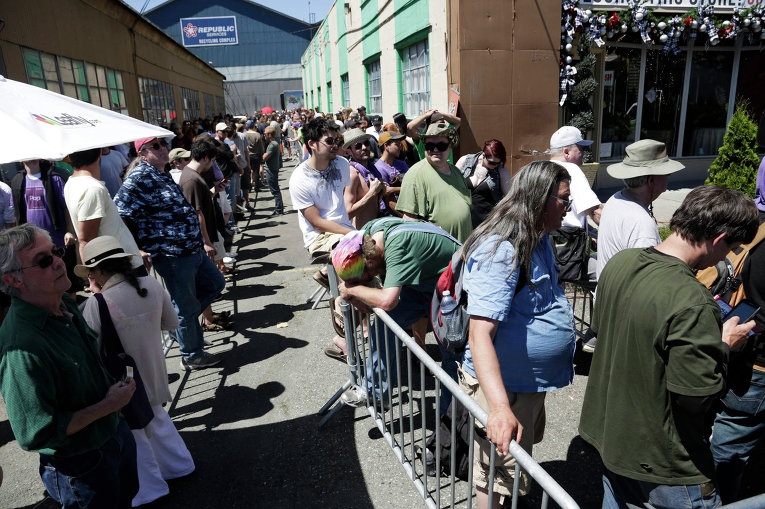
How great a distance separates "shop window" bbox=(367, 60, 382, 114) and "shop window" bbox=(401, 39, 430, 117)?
112 inches

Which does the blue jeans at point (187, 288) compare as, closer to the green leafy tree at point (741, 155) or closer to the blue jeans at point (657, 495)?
the blue jeans at point (657, 495)

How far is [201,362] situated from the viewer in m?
4.61

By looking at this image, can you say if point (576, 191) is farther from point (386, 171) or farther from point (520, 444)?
point (386, 171)

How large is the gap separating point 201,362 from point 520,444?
3.23 meters

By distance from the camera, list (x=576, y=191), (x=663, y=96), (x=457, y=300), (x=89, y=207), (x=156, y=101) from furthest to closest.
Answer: (x=156, y=101) → (x=663, y=96) → (x=576, y=191) → (x=89, y=207) → (x=457, y=300)

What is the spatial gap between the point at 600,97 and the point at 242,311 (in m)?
8.52

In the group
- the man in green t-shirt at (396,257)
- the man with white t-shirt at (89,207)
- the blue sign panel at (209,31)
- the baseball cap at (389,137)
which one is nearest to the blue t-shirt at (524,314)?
the man in green t-shirt at (396,257)

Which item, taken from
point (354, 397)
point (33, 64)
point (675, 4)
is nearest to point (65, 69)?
point (33, 64)

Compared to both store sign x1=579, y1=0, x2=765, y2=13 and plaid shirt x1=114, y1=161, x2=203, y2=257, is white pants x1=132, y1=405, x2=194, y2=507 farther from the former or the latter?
store sign x1=579, y1=0, x2=765, y2=13

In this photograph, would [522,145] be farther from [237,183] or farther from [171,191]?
[171,191]

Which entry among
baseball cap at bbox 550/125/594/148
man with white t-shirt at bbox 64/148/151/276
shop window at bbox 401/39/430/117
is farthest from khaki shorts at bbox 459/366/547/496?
shop window at bbox 401/39/430/117

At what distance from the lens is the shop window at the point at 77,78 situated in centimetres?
772

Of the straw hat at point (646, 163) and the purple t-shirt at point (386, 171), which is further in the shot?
the purple t-shirt at point (386, 171)

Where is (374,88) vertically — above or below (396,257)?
above
